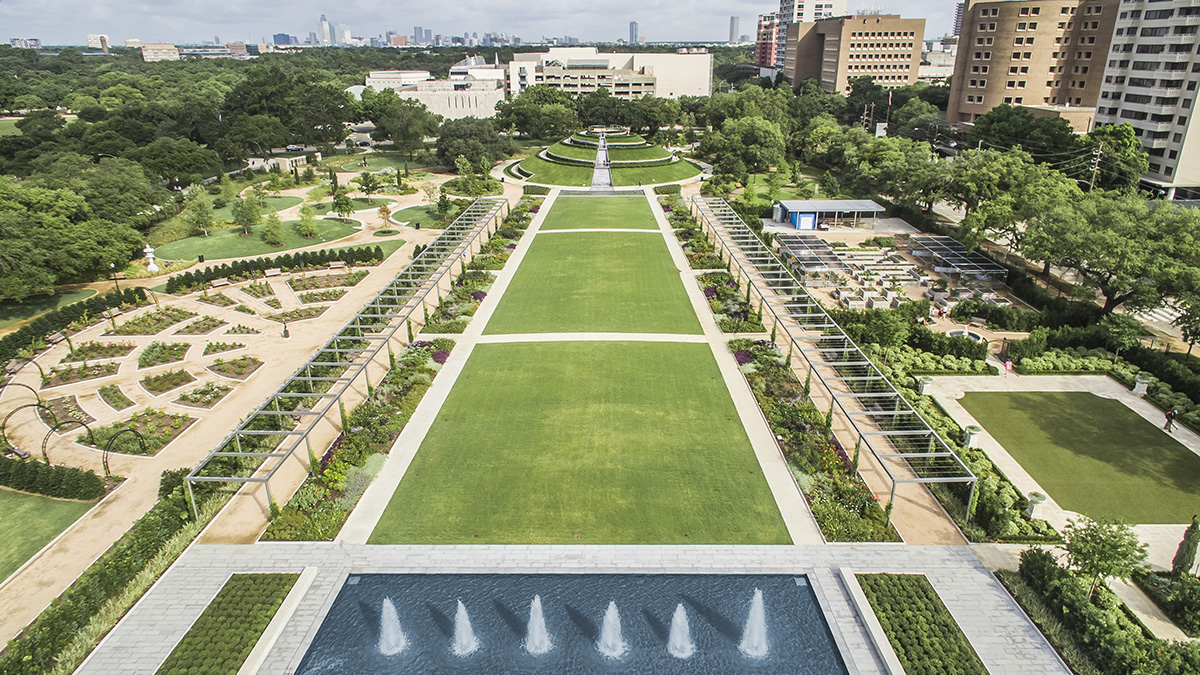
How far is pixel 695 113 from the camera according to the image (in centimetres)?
14800

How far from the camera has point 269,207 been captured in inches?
3039

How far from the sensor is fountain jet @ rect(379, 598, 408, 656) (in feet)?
65.5

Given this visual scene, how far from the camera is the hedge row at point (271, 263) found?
5084 centimetres

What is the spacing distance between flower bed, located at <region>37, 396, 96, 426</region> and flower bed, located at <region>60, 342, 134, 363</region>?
17.1 ft

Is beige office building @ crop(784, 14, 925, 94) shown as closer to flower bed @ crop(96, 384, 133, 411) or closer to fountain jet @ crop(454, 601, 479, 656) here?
flower bed @ crop(96, 384, 133, 411)

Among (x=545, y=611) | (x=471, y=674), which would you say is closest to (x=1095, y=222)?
(x=545, y=611)

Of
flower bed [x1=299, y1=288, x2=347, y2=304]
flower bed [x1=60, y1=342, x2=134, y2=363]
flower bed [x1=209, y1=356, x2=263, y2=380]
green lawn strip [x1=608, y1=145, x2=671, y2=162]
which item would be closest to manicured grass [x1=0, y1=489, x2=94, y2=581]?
flower bed [x1=209, y1=356, x2=263, y2=380]

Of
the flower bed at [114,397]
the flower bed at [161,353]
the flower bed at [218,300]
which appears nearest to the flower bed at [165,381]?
the flower bed at [114,397]

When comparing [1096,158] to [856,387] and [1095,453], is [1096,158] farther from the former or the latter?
[856,387]

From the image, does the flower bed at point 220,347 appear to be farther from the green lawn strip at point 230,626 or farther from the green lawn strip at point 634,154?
the green lawn strip at point 634,154

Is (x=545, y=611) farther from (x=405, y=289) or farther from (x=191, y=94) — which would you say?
(x=191, y=94)

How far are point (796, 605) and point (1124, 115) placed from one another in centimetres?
9818

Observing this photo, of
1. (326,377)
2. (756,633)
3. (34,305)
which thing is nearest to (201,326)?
(34,305)

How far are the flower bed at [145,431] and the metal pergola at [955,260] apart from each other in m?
55.2
